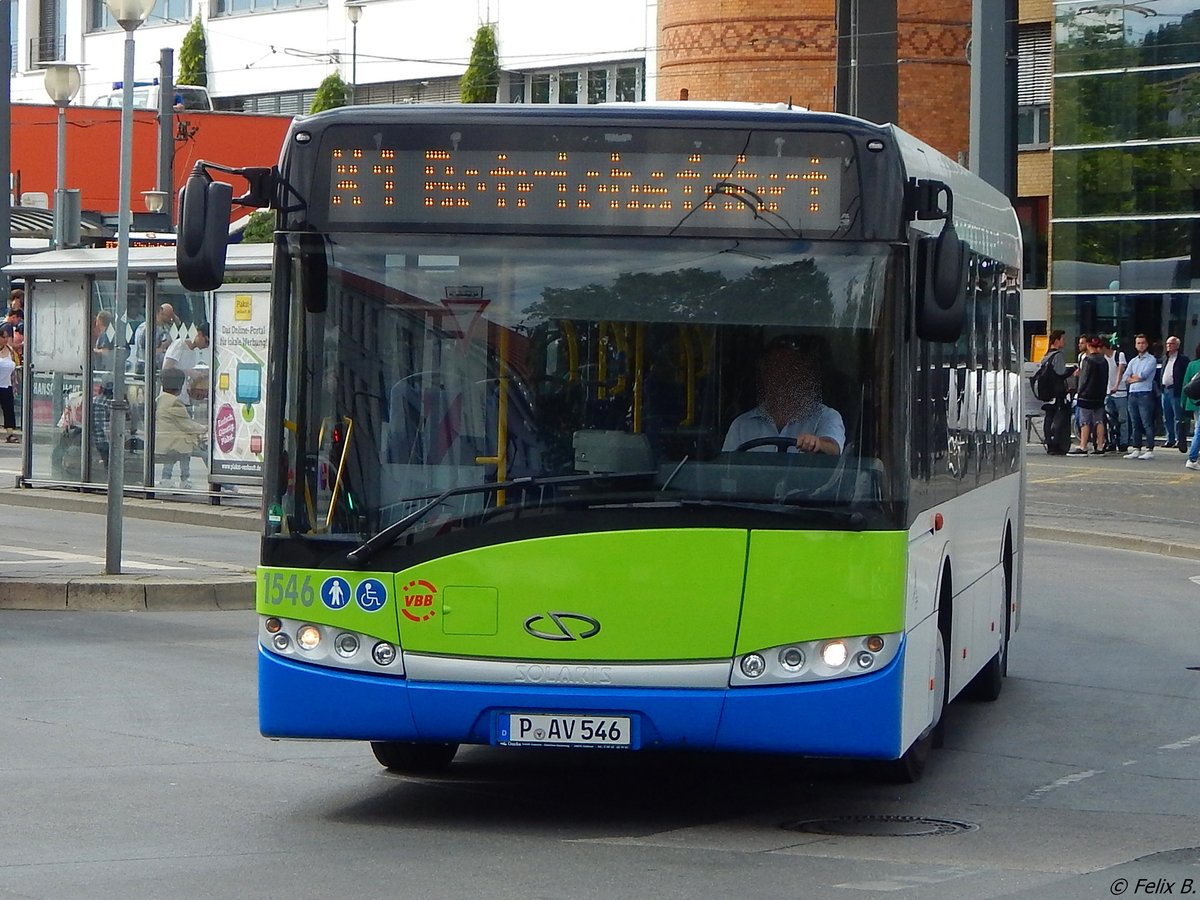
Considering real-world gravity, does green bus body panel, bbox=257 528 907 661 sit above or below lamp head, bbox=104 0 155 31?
below

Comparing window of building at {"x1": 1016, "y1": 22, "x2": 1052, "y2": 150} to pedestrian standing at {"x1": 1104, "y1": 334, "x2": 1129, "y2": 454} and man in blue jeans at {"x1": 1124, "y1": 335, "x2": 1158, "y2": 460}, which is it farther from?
man in blue jeans at {"x1": 1124, "y1": 335, "x2": 1158, "y2": 460}

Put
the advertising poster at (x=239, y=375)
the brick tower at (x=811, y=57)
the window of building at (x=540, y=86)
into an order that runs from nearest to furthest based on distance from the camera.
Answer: the advertising poster at (x=239, y=375), the brick tower at (x=811, y=57), the window of building at (x=540, y=86)

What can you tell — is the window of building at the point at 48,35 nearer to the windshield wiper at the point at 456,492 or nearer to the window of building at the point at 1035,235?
the window of building at the point at 1035,235

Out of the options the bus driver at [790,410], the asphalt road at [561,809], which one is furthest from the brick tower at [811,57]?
the bus driver at [790,410]

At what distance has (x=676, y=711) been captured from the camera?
727 cm

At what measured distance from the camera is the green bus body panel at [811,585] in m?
7.29

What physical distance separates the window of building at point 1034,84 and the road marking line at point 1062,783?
3909 cm

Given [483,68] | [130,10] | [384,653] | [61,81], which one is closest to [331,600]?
[384,653]

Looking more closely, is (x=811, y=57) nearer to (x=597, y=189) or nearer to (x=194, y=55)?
(x=194, y=55)

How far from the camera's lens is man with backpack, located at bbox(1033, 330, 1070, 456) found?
3198cm

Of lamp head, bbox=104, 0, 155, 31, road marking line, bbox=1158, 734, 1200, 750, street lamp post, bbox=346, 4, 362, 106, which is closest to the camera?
road marking line, bbox=1158, 734, 1200, 750

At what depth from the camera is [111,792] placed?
8.10 m

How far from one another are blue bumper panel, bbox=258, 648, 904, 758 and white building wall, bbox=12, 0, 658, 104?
173ft

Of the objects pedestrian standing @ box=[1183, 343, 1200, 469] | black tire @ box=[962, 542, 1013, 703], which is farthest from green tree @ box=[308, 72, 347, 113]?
black tire @ box=[962, 542, 1013, 703]
